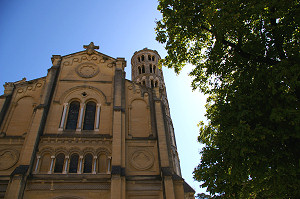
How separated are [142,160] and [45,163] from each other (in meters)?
6.20

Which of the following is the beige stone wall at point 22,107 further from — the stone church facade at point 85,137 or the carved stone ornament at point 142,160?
the carved stone ornament at point 142,160

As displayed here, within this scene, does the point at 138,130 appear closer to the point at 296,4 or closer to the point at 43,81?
the point at 43,81

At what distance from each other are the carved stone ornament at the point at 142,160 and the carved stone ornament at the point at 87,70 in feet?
27.6

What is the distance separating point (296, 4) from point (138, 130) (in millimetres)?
12059

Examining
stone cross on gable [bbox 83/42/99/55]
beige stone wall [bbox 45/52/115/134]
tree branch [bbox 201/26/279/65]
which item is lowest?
tree branch [bbox 201/26/279/65]

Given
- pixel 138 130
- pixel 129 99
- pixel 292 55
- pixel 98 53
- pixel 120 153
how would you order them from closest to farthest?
1. pixel 292 55
2. pixel 120 153
3. pixel 138 130
4. pixel 129 99
5. pixel 98 53

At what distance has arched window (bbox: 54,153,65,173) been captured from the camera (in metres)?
14.6

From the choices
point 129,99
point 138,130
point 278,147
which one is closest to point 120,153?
point 138,130

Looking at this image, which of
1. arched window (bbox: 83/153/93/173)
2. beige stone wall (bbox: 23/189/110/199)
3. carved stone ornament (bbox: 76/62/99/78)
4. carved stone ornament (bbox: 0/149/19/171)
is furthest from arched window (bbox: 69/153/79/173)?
carved stone ornament (bbox: 76/62/99/78)

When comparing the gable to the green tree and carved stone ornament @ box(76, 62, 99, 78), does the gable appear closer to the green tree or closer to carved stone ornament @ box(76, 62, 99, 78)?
carved stone ornament @ box(76, 62, 99, 78)

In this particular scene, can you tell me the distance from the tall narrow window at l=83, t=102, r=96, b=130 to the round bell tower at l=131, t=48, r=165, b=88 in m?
13.0

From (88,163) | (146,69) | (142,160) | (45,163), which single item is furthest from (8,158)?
(146,69)

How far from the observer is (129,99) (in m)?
18.9

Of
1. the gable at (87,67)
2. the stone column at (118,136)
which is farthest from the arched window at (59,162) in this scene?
the gable at (87,67)
